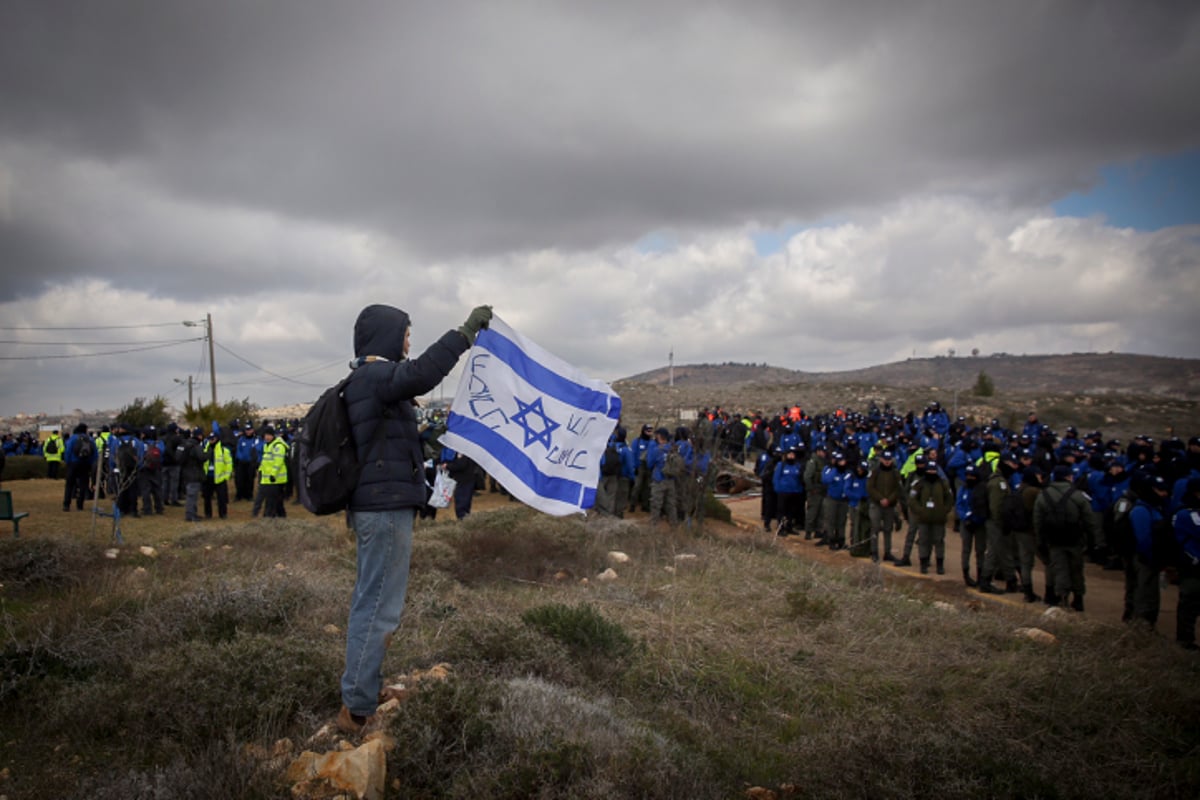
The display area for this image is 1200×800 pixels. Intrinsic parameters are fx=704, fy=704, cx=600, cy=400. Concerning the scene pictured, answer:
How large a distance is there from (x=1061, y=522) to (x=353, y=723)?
31.5 ft

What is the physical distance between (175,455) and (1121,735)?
20.2m

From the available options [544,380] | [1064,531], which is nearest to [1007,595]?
[1064,531]

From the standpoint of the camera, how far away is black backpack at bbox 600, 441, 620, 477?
55.8 ft

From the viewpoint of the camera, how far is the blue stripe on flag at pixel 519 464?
534 cm

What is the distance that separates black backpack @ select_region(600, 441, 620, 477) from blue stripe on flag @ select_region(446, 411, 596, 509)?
36.9 feet

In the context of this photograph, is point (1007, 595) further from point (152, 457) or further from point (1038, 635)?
point (152, 457)

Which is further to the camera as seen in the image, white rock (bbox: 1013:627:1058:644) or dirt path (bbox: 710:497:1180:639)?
dirt path (bbox: 710:497:1180:639)

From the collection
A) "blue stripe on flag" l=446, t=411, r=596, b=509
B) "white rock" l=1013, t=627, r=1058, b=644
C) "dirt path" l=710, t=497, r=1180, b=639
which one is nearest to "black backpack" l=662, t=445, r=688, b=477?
"dirt path" l=710, t=497, r=1180, b=639

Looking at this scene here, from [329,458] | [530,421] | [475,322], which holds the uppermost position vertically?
[475,322]

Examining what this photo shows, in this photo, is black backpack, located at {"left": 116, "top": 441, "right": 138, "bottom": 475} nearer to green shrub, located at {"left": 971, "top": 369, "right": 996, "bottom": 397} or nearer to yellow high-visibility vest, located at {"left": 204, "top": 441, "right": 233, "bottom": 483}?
yellow high-visibility vest, located at {"left": 204, "top": 441, "right": 233, "bottom": 483}

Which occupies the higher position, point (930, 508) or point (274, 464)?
point (274, 464)

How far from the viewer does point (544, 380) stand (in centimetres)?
579

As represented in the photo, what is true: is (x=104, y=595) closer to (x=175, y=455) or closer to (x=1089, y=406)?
(x=175, y=455)

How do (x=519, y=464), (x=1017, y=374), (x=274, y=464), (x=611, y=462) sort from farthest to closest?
(x=1017, y=374) < (x=611, y=462) < (x=274, y=464) < (x=519, y=464)
